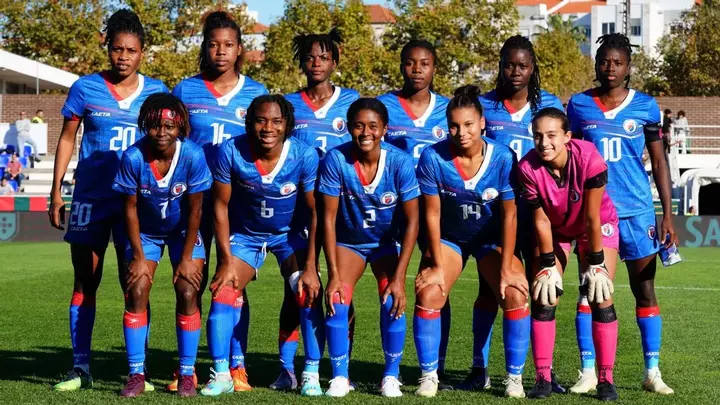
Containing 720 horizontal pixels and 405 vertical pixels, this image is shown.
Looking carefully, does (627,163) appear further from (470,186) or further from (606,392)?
(606,392)

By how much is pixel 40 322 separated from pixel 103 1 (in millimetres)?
39855

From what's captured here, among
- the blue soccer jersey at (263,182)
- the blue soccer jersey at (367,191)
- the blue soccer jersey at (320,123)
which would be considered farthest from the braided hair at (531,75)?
the blue soccer jersey at (263,182)

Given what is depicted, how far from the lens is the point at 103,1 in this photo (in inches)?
1879

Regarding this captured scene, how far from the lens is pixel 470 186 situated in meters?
6.57

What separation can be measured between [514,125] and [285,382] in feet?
7.20

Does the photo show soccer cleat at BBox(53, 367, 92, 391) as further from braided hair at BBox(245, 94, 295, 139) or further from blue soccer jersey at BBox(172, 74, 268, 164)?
braided hair at BBox(245, 94, 295, 139)

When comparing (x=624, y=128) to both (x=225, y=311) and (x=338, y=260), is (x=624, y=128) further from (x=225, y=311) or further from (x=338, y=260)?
(x=225, y=311)

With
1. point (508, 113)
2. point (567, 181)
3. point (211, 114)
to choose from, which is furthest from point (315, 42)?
point (567, 181)

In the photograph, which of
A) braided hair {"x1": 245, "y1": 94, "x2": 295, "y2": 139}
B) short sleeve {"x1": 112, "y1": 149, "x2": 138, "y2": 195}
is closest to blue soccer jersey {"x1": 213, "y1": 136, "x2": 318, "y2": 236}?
braided hair {"x1": 245, "y1": 94, "x2": 295, "y2": 139}

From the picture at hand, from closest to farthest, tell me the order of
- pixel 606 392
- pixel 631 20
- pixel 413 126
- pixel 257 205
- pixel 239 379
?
pixel 606 392 < pixel 257 205 < pixel 239 379 < pixel 413 126 < pixel 631 20

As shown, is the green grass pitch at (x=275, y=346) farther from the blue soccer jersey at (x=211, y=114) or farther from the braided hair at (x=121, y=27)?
the braided hair at (x=121, y=27)

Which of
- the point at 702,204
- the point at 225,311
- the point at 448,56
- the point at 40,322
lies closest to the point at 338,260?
the point at 225,311

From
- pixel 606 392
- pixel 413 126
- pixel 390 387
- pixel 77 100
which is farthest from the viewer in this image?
pixel 413 126

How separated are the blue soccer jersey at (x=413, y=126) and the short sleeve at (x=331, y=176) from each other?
2.21ft
